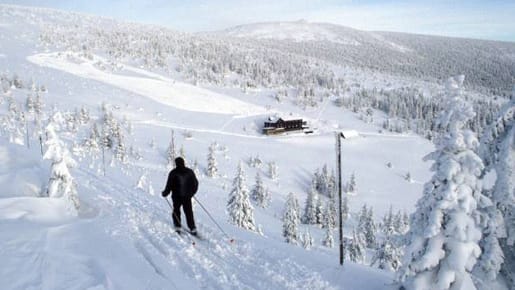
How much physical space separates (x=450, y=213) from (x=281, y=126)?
314 ft

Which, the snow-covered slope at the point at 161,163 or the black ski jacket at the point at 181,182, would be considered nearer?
the snow-covered slope at the point at 161,163

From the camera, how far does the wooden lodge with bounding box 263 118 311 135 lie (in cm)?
10031

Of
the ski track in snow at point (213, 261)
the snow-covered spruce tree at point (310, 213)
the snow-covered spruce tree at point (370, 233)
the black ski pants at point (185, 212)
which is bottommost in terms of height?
the snow-covered spruce tree at point (370, 233)

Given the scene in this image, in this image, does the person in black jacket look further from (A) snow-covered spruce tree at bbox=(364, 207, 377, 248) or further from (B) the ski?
(A) snow-covered spruce tree at bbox=(364, 207, 377, 248)

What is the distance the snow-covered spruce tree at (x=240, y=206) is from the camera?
30.6 meters

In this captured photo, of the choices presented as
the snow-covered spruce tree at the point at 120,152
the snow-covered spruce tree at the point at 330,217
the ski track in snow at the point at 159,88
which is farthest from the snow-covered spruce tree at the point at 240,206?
→ the ski track in snow at the point at 159,88

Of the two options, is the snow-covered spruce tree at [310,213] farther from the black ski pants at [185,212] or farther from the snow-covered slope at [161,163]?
the black ski pants at [185,212]

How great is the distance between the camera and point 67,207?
959 centimetres

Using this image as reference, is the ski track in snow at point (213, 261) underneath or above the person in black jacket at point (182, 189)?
underneath

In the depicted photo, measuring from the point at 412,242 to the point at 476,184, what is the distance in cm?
157

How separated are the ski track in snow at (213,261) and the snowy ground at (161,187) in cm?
2

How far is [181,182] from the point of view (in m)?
8.77

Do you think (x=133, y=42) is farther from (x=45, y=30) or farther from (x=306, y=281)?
(x=306, y=281)

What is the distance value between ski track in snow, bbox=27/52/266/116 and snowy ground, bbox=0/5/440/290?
22.7 inches
